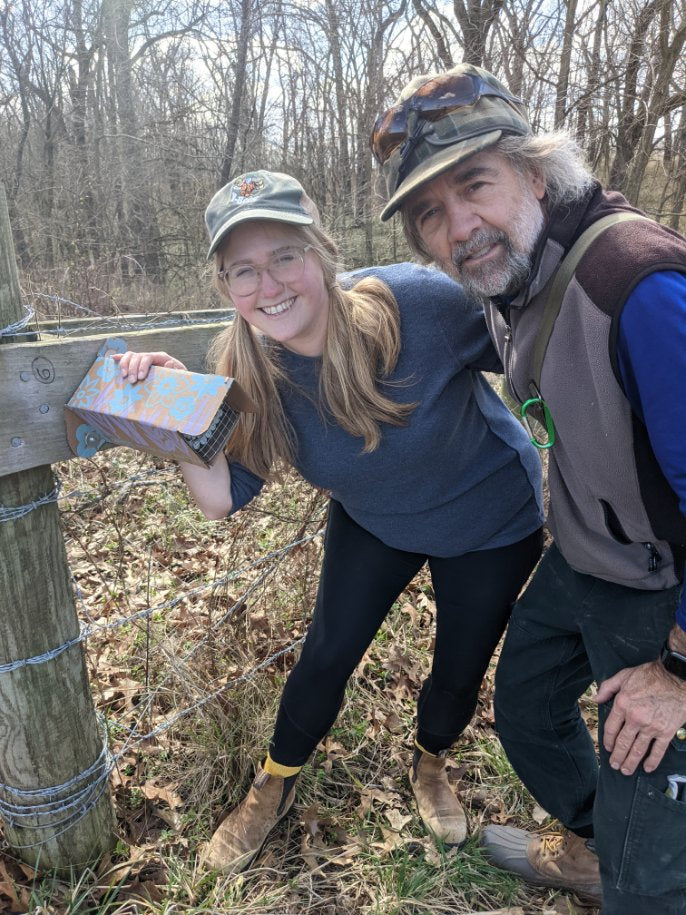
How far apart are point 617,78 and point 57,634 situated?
7080mm

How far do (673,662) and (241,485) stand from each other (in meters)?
1.38

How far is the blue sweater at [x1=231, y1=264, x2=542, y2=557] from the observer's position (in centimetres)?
209

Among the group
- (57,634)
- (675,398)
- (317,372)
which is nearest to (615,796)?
(675,398)

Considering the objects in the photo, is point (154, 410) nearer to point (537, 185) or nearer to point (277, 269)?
point (277, 269)

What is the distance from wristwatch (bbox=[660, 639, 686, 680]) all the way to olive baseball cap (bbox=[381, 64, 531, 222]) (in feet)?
4.56

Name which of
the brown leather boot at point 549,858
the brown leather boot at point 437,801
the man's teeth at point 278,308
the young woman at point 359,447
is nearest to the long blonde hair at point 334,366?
the young woman at point 359,447

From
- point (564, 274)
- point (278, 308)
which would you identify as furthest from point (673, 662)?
point (278, 308)

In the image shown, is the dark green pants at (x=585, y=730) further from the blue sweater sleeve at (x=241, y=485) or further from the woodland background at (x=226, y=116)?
the woodland background at (x=226, y=116)

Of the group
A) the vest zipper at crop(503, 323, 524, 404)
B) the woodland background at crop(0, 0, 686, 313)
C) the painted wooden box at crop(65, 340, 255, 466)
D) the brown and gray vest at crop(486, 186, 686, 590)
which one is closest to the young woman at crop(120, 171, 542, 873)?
the painted wooden box at crop(65, 340, 255, 466)

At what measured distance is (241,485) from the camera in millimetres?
2160

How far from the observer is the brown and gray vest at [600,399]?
1.44 m

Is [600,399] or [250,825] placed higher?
[600,399]

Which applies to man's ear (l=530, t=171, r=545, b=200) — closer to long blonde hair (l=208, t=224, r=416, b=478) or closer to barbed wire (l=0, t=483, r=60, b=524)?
long blonde hair (l=208, t=224, r=416, b=478)

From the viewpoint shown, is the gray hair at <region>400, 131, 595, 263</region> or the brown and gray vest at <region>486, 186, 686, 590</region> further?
the gray hair at <region>400, 131, 595, 263</region>
